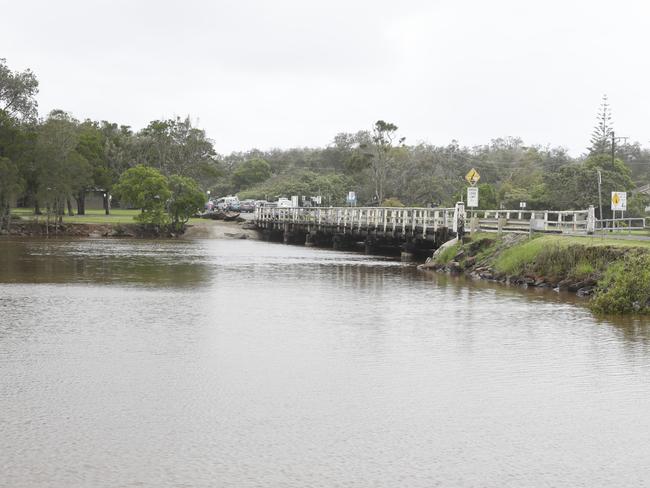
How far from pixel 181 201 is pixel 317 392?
6930 cm

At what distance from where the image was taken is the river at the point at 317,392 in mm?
11414

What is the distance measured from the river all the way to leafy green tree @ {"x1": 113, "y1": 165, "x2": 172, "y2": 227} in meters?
50.5

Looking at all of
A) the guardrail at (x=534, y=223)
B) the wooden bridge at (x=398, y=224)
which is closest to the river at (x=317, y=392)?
the guardrail at (x=534, y=223)

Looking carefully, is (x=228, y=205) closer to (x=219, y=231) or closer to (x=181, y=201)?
(x=219, y=231)

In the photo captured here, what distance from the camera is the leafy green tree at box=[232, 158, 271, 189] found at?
497ft

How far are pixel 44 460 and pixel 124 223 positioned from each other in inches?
2946

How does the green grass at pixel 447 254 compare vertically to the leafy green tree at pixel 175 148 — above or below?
below

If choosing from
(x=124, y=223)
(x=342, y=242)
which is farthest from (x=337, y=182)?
(x=342, y=242)

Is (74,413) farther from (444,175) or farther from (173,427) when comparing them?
(444,175)

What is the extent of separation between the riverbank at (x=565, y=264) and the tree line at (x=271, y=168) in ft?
109

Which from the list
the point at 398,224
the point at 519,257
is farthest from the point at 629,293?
the point at 398,224

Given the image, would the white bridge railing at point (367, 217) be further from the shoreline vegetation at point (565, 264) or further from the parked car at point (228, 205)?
the parked car at point (228, 205)

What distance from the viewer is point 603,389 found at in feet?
53.4

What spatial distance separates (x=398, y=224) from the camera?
5519 cm
